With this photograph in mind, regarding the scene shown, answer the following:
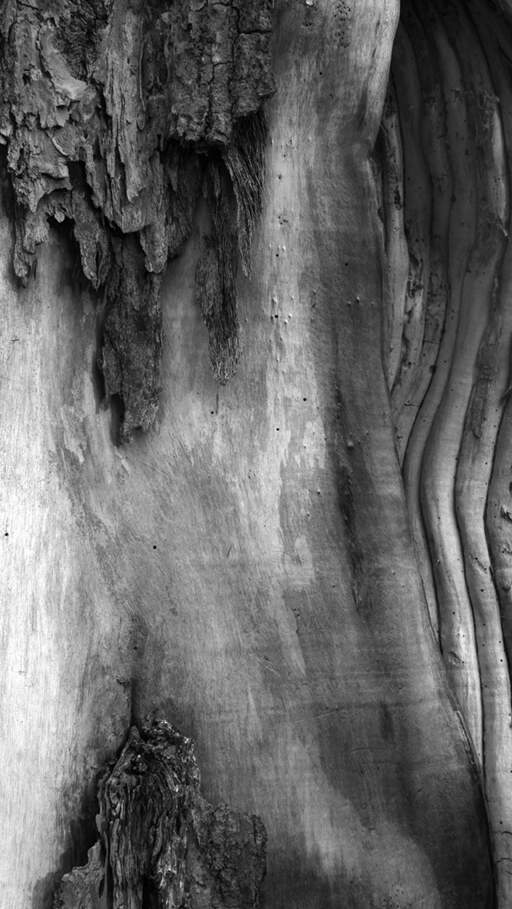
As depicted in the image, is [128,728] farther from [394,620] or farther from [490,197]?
[490,197]

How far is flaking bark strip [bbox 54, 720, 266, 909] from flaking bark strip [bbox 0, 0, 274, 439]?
1.07 feet

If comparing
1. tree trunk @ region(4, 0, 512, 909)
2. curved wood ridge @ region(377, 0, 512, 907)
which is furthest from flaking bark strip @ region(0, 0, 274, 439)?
curved wood ridge @ region(377, 0, 512, 907)

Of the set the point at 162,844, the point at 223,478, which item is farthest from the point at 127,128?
the point at 162,844

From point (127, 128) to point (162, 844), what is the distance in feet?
2.28

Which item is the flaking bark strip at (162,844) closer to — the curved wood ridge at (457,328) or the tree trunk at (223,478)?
the tree trunk at (223,478)

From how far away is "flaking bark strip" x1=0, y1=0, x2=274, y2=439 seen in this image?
892 mm

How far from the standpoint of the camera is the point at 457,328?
114 centimetres

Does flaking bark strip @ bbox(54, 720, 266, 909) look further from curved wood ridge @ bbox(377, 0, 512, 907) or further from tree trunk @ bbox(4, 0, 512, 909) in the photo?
curved wood ridge @ bbox(377, 0, 512, 907)

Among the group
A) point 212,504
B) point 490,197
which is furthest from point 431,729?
point 490,197

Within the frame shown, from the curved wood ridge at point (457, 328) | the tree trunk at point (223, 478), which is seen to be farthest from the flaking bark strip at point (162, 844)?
the curved wood ridge at point (457, 328)

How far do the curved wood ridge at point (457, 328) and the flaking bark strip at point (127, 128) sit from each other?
251 millimetres

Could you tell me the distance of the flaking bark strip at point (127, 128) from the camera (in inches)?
35.1

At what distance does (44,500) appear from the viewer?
36.3 inches

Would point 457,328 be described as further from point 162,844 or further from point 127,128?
point 162,844
